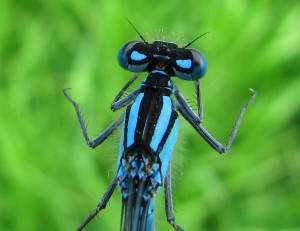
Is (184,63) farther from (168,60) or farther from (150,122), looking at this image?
(150,122)

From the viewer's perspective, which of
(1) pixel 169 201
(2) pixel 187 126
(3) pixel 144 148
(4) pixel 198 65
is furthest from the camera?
(2) pixel 187 126

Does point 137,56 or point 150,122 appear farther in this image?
point 137,56

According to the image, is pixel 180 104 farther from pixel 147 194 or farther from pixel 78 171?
pixel 78 171

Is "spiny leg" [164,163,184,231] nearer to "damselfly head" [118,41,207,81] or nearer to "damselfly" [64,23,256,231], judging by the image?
"damselfly" [64,23,256,231]

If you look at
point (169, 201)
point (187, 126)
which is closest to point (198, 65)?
point (169, 201)

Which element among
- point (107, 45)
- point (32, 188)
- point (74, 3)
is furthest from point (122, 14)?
point (32, 188)

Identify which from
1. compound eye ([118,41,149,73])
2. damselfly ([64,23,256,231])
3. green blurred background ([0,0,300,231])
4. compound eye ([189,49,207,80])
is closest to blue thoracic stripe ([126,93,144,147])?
damselfly ([64,23,256,231])

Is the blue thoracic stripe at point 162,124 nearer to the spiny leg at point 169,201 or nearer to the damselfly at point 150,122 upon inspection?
the damselfly at point 150,122
